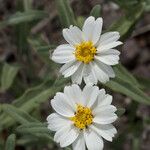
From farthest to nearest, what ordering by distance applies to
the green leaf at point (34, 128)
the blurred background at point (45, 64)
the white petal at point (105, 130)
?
the blurred background at point (45, 64)
the green leaf at point (34, 128)
the white petal at point (105, 130)

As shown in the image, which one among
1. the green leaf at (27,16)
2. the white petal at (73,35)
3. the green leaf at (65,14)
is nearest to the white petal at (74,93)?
the white petal at (73,35)

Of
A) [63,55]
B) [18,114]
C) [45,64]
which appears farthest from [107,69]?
[45,64]

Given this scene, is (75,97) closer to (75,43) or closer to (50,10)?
(75,43)

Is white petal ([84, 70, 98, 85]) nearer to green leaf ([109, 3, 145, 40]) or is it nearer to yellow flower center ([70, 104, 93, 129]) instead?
yellow flower center ([70, 104, 93, 129])

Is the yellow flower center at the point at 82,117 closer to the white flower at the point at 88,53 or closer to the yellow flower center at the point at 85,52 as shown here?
the white flower at the point at 88,53

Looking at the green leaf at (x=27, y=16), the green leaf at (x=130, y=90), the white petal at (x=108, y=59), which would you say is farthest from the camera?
the green leaf at (x=27, y=16)

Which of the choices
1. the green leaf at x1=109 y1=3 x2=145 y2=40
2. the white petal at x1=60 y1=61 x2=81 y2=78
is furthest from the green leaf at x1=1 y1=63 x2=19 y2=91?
the white petal at x1=60 y1=61 x2=81 y2=78
